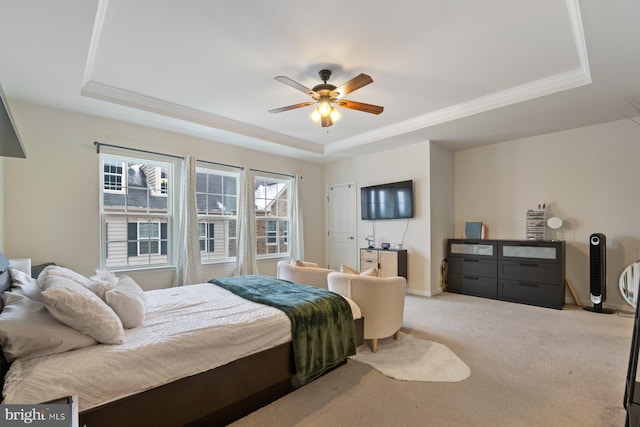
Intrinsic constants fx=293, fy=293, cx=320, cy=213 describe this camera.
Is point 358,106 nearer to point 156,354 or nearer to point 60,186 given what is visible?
point 156,354

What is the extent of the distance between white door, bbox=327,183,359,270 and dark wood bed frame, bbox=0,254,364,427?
4070 mm

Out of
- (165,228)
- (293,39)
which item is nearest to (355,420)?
(293,39)

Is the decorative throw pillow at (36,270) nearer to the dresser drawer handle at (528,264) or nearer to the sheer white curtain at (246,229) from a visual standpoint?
the sheer white curtain at (246,229)

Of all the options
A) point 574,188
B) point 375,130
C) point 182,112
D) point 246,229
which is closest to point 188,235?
point 246,229

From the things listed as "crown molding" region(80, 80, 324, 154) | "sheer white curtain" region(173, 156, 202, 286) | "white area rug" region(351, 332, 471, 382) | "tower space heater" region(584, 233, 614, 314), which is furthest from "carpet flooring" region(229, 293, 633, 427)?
"crown molding" region(80, 80, 324, 154)

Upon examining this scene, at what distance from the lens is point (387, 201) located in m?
5.36

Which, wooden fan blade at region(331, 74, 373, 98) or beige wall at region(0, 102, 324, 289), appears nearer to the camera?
wooden fan blade at region(331, 74, 373, 98)

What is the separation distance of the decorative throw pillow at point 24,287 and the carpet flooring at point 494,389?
4.97ft

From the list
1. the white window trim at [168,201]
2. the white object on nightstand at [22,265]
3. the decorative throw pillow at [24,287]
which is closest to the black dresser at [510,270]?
the white window trim at [168,201]

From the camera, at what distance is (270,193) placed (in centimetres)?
581

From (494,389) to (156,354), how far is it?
2260mm

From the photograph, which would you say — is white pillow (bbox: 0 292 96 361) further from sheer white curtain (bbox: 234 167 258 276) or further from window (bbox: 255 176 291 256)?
window (bbox: 255 176 291 256)

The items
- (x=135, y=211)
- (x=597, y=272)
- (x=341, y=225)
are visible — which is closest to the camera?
(x=597, y=272)

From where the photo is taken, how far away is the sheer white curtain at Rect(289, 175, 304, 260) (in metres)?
5.89
